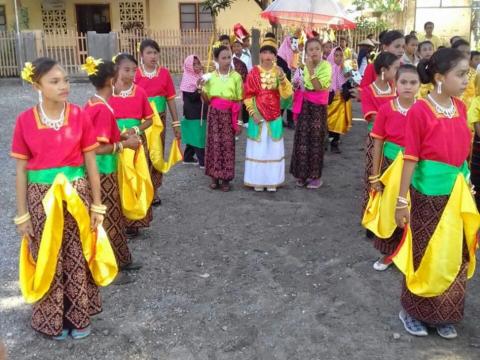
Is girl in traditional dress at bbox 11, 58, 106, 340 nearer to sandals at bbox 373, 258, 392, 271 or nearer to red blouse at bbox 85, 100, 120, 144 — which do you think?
red blouse at bbox 85, 100, 120, 144

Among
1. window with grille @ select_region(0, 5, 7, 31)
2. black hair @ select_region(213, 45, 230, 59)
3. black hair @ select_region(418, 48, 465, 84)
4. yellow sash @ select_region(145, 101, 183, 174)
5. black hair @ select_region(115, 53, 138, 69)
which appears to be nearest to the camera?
black hair @ select_region(418, 48, 465, 84)

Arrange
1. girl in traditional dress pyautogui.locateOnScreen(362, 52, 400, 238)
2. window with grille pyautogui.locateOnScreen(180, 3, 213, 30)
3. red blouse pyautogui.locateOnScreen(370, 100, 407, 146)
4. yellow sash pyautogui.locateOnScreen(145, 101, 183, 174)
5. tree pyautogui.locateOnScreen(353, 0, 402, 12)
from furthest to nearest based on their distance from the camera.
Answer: window with grille pyautogui.locateOnScreen(180, 3, 213, 30) < tree pyautogui.locateOnScreen(353, 0, 402, 12) < yellow sash pyautogui.locateOnScreen(145, 101, 183, 174) < girl in traditional dress pyautogui.locateOnScreen(362, 52, 400, 238) < red blouse pyautogui.locateOnScreen(370, 100, 407, 146)

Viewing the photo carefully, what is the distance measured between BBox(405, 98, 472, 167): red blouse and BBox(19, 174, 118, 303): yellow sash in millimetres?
1999

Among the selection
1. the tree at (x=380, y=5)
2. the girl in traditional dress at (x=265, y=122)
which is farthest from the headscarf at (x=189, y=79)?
the tree at (x=380, y=5)

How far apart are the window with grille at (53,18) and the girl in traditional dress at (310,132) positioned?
1565cm

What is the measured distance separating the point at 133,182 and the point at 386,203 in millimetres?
2045

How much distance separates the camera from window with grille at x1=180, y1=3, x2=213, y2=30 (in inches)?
810

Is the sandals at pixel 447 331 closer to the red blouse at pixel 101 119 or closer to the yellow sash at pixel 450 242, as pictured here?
the yellow sash at pixel 450 242

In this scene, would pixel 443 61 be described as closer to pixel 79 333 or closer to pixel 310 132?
pixel 79 333

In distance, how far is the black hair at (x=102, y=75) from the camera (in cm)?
417

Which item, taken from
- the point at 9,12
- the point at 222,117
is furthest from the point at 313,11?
the point at 9,12

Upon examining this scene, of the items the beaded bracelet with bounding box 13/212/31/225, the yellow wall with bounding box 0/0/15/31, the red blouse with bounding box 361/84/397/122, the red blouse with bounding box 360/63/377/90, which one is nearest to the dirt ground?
the beaded bracelet with bounding box 13/212/31/225

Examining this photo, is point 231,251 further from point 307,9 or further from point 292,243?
point 307,9

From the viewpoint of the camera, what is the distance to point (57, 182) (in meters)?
3.38
